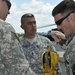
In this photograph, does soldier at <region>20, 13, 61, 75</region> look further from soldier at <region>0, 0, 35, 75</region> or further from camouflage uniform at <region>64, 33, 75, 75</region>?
soldier at <region>0, 0, 35, 75</region>

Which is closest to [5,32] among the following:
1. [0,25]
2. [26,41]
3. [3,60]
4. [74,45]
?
[0,25]

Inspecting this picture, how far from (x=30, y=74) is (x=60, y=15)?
66cm

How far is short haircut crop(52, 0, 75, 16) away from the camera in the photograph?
2395 mm

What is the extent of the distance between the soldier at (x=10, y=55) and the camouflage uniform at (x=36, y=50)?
79.9 inches

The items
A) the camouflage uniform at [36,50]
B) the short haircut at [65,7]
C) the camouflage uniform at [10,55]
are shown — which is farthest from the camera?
the camouflage uniform at [36,50]

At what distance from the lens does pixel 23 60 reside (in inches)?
81.9

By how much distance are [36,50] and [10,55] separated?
2222mm

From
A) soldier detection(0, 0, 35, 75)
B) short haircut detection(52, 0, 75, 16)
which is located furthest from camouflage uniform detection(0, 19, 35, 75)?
short haircut detection(52, 0, 75, 16)

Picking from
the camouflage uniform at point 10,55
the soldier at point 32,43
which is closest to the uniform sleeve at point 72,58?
the camouflage uniform at point 10,55

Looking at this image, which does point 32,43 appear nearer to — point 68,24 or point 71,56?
point 68,24

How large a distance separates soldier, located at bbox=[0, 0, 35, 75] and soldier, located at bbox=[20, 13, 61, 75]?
6.57ft

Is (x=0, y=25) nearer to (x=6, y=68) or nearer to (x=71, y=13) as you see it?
(x=6, y=68)

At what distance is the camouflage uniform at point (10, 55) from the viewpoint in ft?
6.70

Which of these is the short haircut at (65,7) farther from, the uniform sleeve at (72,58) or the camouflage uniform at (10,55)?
the camouflage uniform at (10,55)
